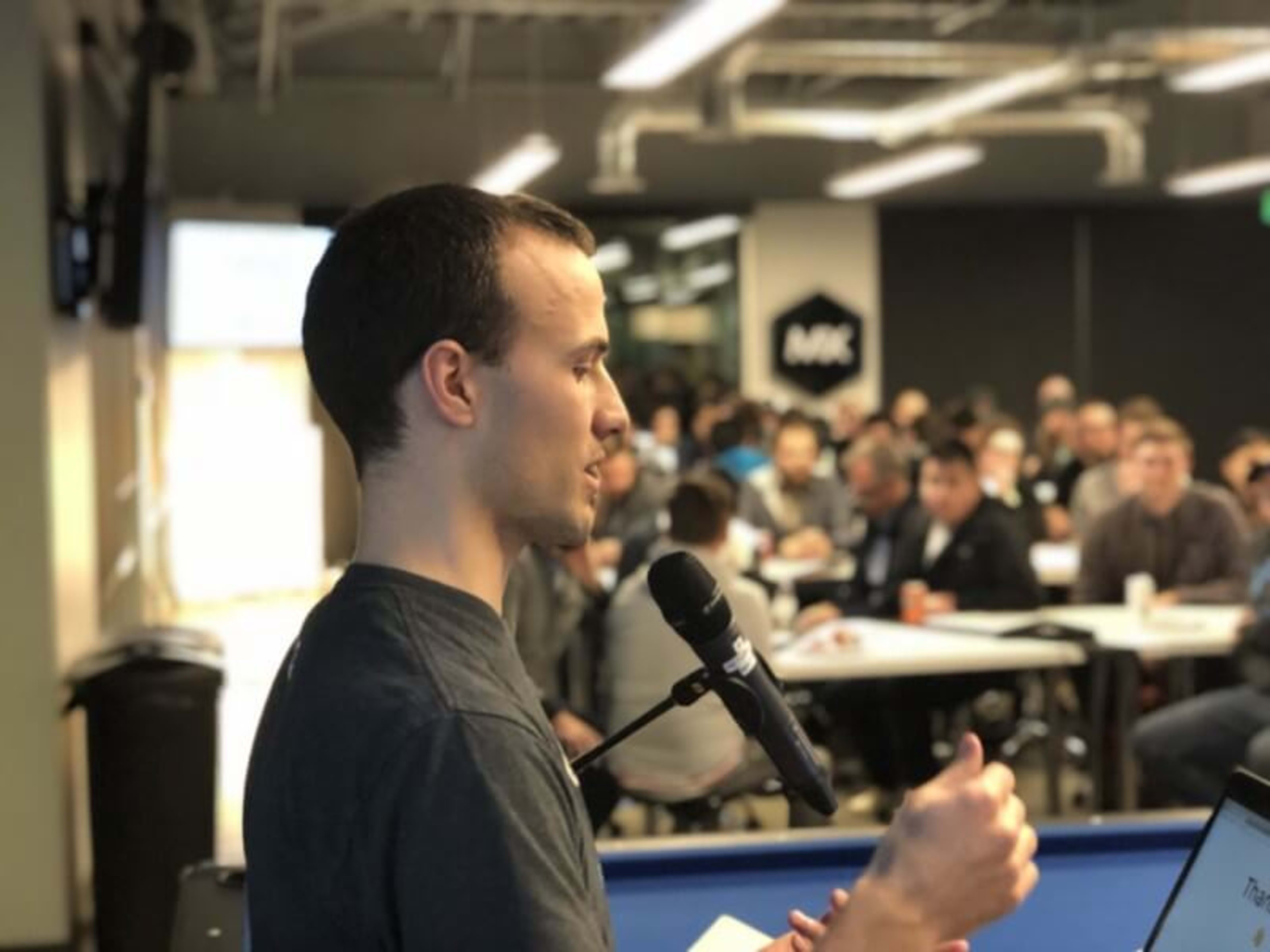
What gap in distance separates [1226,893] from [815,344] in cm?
1407

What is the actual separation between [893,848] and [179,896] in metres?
1.81

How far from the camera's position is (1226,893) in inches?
74.1

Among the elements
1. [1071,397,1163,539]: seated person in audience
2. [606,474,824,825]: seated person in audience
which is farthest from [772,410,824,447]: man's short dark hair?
[606,474,824,825]: seated person in audience

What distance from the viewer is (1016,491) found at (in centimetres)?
954

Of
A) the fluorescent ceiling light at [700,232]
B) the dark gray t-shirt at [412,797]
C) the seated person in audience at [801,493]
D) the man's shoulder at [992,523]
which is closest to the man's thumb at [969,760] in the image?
the dark gray t-shirt at [412,797]

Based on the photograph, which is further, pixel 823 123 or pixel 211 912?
pixel 823 123

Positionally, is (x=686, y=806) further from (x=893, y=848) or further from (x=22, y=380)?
(x=893, y=848)

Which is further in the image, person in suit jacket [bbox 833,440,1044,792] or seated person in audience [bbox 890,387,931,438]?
seated person in audience [bbox 890,387,931,438]

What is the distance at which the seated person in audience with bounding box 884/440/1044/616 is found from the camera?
6.88 meters

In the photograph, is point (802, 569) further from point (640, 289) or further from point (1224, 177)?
point (640, 289)

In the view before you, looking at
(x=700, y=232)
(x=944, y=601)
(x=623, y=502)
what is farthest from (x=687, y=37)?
(x=700, y=232)

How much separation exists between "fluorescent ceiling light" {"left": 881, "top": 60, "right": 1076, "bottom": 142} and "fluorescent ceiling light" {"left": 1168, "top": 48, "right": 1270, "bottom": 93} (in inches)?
30.1

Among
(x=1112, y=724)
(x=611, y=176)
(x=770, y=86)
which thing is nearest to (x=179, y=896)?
(x=1112, y=724)

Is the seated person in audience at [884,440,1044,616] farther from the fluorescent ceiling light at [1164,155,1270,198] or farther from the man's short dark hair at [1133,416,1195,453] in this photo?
→ the fluorescent ceiling light at [1164,155,1270,198]
